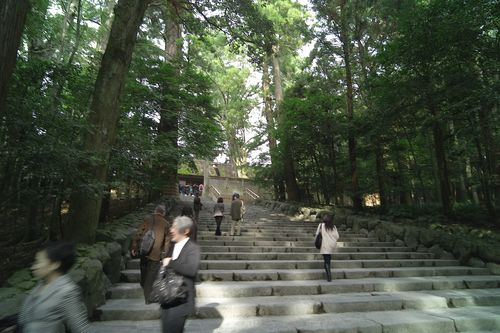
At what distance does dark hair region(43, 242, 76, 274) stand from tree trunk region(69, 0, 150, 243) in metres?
3.22

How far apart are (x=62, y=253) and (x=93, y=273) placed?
2.80 metres

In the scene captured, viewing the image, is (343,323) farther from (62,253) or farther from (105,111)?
(105,111)

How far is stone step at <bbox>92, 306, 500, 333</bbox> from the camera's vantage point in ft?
14.2

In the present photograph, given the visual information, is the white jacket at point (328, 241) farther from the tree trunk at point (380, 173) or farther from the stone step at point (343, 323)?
the tree trunk at point (380, 173)

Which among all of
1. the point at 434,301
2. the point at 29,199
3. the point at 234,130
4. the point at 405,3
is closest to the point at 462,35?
Answer: the point at 405,3

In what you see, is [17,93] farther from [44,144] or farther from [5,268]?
[5,268]

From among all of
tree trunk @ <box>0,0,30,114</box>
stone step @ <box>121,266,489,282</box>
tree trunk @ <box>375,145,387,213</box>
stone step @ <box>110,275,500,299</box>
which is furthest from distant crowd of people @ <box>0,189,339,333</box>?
tree trunk @ <box>375,145,387,213</box>

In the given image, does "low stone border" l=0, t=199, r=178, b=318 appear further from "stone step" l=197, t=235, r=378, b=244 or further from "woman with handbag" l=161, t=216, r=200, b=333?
"stone step" l=197, t=235, r=378, b=244

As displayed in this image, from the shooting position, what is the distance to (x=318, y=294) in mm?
5945

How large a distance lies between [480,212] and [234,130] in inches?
881

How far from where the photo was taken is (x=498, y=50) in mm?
7641

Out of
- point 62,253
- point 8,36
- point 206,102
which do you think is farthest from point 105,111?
point 206,102

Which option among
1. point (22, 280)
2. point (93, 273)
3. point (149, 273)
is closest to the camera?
point (22, 280)

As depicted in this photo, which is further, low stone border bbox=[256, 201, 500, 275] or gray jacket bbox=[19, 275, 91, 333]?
low stone border bbox=[256, 201, 500, 275]
